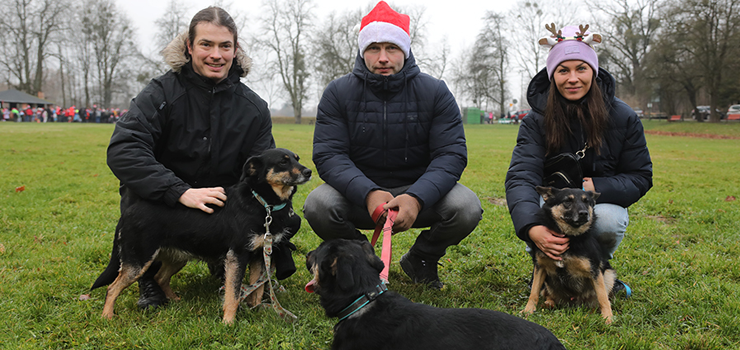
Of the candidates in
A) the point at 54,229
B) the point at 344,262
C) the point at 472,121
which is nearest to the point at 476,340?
the point at 344,262

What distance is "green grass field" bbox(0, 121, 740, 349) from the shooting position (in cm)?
311

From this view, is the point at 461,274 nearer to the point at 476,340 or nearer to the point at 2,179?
the point at 476,340

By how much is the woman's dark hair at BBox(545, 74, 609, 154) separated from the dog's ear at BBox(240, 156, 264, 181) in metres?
2.53

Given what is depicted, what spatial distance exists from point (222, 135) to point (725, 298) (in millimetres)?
4483

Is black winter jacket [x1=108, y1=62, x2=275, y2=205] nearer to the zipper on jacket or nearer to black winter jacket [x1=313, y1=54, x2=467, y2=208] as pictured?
black winter jacket [x1=313, y1=54, x2=467, y2=208]

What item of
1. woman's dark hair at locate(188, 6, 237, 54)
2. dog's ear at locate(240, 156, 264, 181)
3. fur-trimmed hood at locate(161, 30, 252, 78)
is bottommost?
dog's ear at locate(240, 156, 264, 181)

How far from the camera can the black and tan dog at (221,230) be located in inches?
135

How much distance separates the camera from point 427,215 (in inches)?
160

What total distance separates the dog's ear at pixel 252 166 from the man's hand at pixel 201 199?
0.85 ft

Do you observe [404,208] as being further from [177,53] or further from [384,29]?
[177,53]

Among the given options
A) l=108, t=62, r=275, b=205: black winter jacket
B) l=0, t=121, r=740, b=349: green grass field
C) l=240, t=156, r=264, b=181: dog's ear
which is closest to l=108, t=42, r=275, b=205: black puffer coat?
l=108, t=62, r=275, b=205: black winter jacket

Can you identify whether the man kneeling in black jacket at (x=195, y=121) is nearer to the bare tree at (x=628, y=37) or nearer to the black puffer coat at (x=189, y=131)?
the black puffer coat at (x=189, y=131)

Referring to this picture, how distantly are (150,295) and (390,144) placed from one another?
8.08 feet

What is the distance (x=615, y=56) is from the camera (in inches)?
1987
